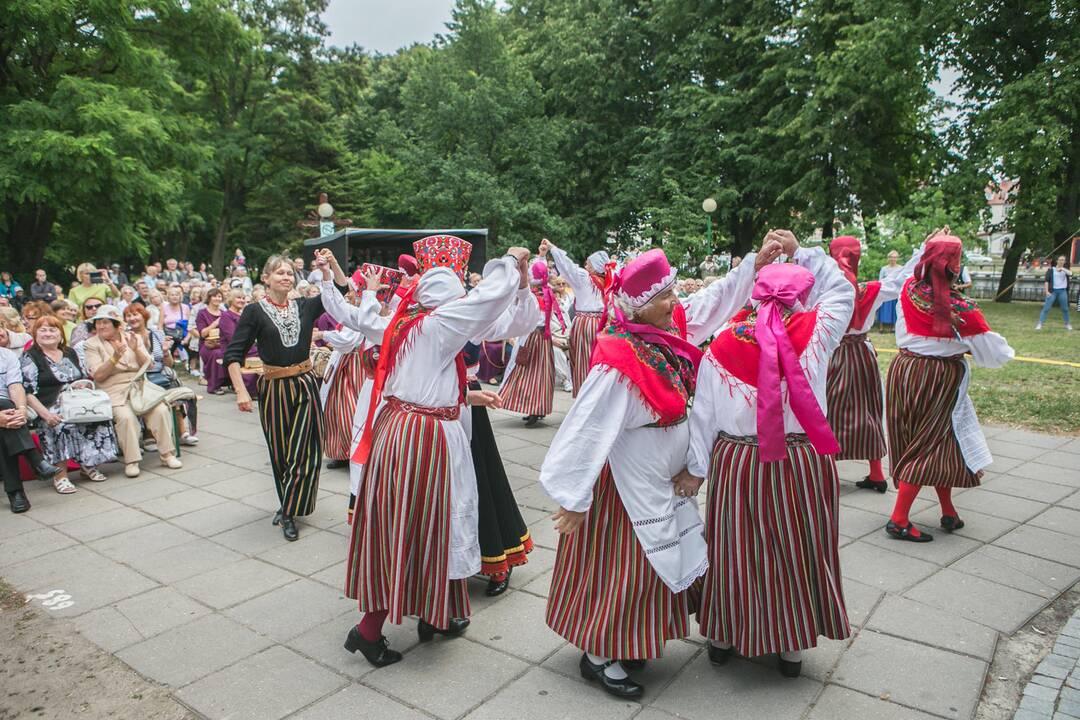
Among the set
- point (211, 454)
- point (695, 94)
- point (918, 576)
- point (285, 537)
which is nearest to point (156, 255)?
point (695, 94)

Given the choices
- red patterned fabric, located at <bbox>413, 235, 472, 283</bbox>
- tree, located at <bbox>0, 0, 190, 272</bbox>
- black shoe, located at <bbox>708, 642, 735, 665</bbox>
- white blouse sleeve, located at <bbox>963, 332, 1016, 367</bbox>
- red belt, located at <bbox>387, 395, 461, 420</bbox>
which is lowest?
black shoe, located at <bbox>708, 642, 735, 665</bbox>

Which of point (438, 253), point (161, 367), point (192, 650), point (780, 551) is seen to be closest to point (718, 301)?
point (780, 551)

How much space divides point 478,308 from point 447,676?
5.37ft

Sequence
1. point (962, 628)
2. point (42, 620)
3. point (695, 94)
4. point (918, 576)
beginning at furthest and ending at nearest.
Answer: point (695, 94) → point (918, 576) → point (42, 620) → point (962, 628)

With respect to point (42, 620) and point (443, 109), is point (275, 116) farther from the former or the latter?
point (42, 620)

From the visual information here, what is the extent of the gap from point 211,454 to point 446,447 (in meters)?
5.08

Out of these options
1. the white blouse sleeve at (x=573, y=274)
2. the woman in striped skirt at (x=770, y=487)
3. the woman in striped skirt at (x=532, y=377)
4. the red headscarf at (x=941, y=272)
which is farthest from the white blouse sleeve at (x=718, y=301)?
the woman in striped skirt at (x=532, y=377)

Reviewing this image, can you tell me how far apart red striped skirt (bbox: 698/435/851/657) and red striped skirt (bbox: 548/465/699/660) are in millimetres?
269

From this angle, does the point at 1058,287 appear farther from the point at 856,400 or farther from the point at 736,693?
the point at 736,693

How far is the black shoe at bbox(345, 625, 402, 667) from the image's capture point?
3.44 metres

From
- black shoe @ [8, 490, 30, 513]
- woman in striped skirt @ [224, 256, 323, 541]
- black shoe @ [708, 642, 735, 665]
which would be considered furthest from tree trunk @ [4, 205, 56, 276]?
black shoe @ [708, 642, 735, 665]

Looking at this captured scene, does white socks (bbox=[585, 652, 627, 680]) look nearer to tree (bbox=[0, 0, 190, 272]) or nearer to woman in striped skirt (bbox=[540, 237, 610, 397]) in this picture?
woman in striped skirt (bbox=[540, 237, 610, 397])

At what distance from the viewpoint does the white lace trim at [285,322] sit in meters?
5.05

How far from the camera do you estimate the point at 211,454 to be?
7625 mm
